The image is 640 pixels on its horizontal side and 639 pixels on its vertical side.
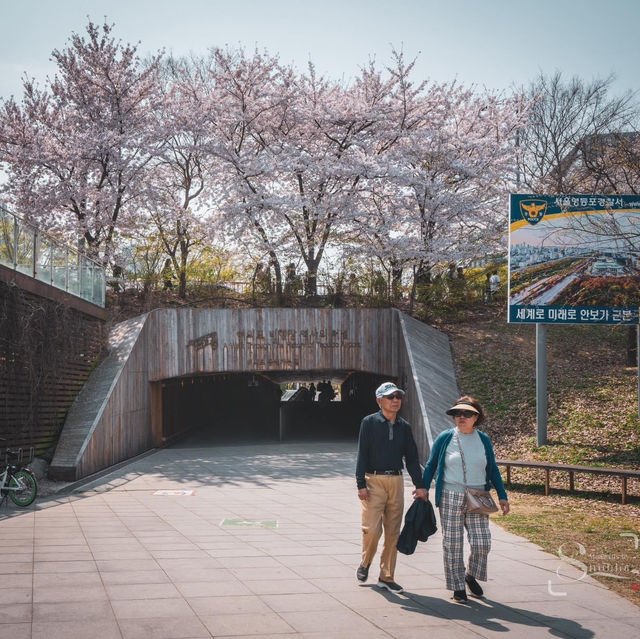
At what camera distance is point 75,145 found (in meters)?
24.7

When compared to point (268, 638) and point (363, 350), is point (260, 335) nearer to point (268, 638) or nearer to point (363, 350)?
point (363, 350)

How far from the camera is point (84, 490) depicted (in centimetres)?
1381

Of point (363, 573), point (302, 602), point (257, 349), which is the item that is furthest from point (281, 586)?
point (257, 349)

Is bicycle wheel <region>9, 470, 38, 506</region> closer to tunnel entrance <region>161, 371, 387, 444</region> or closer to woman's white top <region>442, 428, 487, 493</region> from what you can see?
woman's white top <region>442, 428, 487, 493</region>

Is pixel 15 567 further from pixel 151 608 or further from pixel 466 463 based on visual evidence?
pixel 466 463

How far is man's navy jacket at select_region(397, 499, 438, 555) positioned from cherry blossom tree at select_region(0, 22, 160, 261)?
21.4 metres

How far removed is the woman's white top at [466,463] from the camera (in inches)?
230

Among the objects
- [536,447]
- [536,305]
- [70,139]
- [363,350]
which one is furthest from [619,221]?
[70,139]

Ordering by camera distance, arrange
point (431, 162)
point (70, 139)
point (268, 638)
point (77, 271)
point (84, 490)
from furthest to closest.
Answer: point (431, 162), point (70, 139), point (77, 271), point (84, 490), point (268, 638)

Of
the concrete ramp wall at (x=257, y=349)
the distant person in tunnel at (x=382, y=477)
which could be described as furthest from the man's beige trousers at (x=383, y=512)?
the concrete ramp wall at (x=257, y=349)

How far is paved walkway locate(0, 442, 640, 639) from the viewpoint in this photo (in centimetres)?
490

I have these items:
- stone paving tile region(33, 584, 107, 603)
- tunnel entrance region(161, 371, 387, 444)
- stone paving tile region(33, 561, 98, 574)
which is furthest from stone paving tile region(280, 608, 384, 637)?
tunnel entrance region(161, 371, 387, 444)

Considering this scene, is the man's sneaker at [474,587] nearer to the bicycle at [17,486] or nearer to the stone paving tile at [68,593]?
the stone paving tile at [68,593]

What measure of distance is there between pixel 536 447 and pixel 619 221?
499 cm
